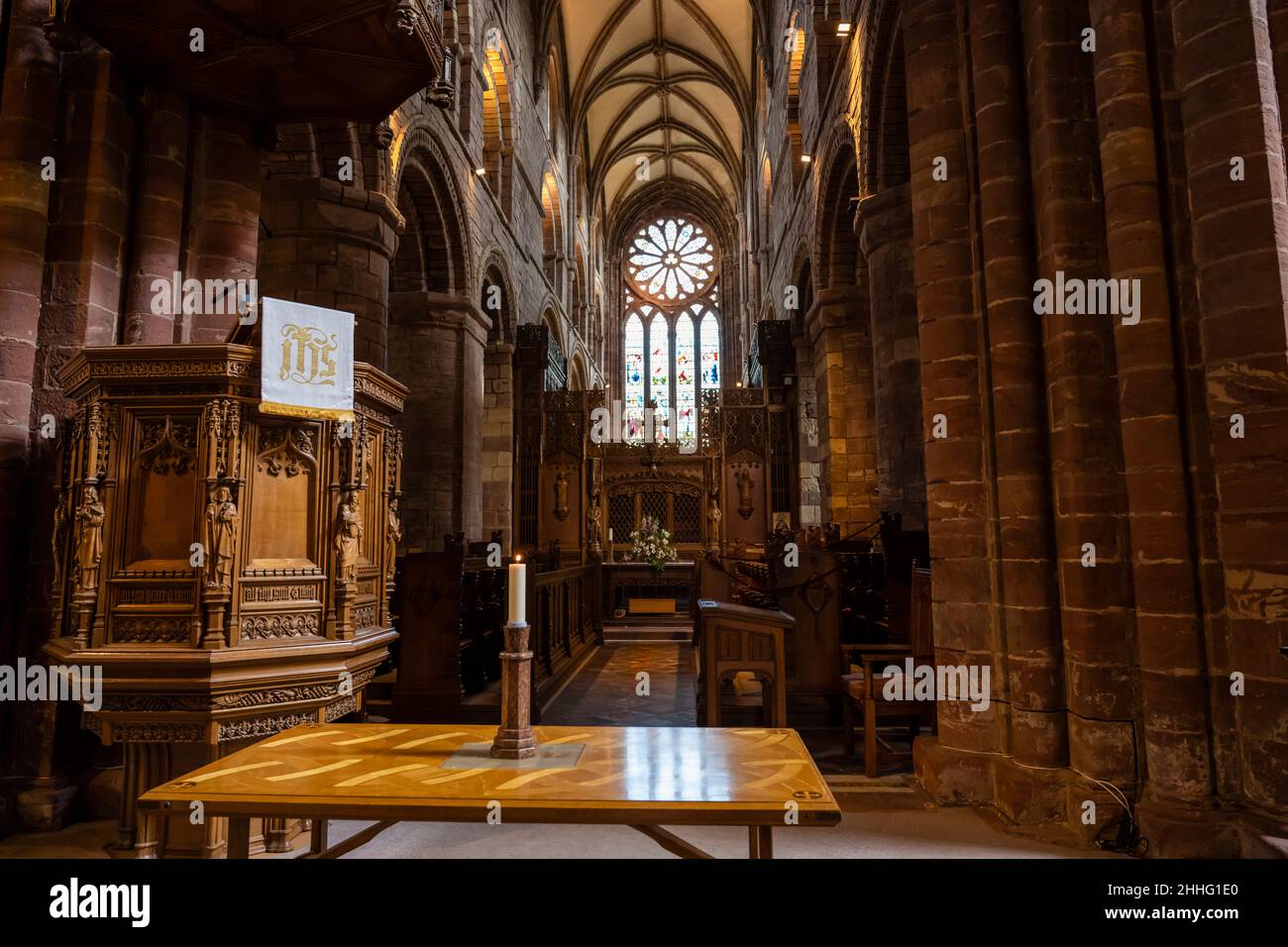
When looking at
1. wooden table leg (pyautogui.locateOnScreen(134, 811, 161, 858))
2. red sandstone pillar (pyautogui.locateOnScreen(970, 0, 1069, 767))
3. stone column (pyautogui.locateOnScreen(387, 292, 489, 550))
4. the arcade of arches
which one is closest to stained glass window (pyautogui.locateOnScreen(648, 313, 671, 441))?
stone column (pyautogui.locateOnScreen(387, 292, 489, 550))

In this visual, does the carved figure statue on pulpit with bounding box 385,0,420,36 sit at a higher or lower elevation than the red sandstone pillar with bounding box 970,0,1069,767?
higher

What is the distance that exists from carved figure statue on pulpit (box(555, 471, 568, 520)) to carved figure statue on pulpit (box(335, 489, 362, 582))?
11.1 metres

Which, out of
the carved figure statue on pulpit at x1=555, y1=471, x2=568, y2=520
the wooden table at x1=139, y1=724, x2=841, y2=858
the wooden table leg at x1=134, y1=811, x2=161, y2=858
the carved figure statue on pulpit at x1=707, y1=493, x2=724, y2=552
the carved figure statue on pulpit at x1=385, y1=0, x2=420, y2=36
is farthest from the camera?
the carved figure statue on pulpit at x1=555, y1=471, x2=568, y2=520

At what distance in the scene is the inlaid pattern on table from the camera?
162cm

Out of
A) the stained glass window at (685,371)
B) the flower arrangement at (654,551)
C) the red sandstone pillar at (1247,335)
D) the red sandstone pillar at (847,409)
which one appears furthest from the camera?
the stained glass window at (685,371)

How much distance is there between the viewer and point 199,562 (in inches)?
114

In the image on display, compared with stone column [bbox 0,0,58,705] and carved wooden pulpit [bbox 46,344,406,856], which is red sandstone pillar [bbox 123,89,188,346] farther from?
carved wooden pulpit [bbox 46,344,406,856]

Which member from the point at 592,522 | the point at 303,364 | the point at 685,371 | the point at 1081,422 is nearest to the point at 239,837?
the point at 303,364

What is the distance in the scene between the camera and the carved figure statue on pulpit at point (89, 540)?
2.90 meters

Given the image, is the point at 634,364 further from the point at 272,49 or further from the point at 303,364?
the point at 303,364

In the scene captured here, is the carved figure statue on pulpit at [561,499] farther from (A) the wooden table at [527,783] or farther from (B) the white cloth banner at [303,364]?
(A) the wooden table at [527,783]

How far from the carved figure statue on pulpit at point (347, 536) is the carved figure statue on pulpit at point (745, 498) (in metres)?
11.4

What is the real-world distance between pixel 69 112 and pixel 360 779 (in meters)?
4.36

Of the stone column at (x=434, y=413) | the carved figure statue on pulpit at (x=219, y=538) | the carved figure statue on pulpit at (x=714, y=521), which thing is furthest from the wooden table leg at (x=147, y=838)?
the carved figure statue on pulpit at (x=714, y=521)
